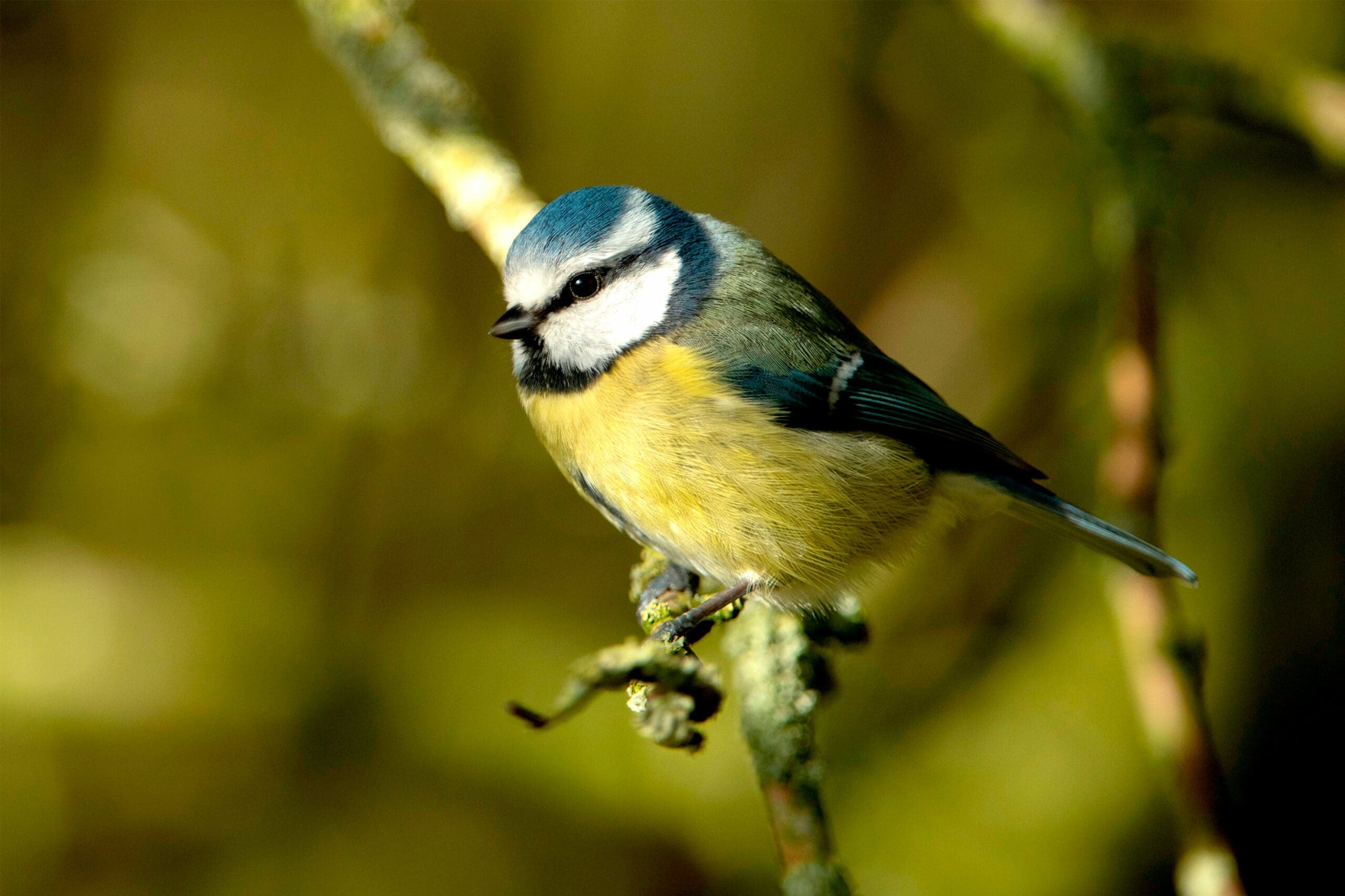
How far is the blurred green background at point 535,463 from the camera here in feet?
6.56

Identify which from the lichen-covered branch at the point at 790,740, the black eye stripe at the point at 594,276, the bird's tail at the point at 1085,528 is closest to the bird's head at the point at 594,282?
the black eye stripe at the point at 594,276

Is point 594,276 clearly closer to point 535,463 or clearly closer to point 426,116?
point 426,116

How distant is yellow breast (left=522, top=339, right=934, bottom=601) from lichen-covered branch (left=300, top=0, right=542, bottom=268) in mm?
297

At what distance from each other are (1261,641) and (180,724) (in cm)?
233

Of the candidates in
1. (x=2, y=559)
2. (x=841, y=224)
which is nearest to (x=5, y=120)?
(x=2, y=559)

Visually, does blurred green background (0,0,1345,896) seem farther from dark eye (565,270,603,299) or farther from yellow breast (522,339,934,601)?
dark eye (565,270,603,299)

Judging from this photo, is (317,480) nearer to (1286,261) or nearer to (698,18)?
(698,18)

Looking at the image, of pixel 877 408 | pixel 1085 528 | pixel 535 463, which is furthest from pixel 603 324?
pixel 535 463

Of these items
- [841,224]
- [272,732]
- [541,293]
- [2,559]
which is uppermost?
[841,224]

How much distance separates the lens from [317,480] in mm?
2324

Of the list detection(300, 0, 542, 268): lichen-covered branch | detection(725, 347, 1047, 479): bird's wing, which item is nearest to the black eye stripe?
detection(300, 0, 542, 268): lichen-covered branch

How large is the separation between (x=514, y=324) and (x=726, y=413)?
35 centimetres

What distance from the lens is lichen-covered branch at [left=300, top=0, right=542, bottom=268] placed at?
1543 millimetres

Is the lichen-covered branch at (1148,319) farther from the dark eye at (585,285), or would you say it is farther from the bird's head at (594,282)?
the dark eye at (585,285)
